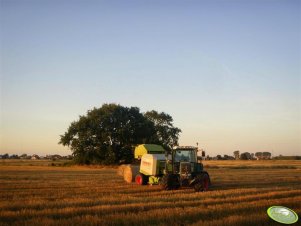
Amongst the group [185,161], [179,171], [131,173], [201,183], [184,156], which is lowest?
[201,183]

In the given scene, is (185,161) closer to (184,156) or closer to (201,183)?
(184,156)

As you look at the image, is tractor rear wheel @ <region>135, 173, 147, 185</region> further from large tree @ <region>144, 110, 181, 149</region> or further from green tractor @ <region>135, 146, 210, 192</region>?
large tree @ <region>144, 110, 181, 149</region>

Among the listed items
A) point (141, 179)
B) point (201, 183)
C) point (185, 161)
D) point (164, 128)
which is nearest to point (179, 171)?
point (185, 161)

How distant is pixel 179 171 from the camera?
21.1 metres

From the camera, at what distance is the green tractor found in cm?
2030

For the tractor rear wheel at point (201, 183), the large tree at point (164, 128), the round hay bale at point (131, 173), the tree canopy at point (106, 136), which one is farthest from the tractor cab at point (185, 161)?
the large tree at point (164, 128)

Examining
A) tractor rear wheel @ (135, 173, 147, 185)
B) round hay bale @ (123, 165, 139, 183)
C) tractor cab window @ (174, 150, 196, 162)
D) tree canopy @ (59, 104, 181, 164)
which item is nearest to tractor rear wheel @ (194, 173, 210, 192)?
tractor cab window @ (174, 150, 196, 162)

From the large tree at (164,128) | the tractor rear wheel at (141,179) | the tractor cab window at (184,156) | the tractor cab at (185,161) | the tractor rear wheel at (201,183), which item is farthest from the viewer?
the large tree at (164,128)

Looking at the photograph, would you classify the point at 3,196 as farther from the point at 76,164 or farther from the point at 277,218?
the point at 76,164

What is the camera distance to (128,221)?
11211mm

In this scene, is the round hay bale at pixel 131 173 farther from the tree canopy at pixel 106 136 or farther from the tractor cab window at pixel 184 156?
the tree canopy at pixel 106 136

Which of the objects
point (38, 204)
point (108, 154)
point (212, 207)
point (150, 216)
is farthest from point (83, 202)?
point (108, 154)

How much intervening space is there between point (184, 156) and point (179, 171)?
0.88 meters

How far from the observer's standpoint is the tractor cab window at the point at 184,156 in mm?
21391
